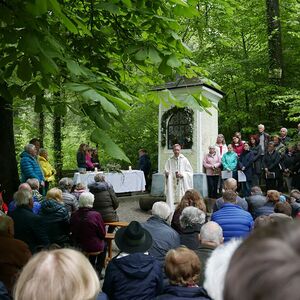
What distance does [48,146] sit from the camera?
25.7 m

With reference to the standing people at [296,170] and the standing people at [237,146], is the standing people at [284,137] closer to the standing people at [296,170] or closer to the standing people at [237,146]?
the standing people at [296,170]

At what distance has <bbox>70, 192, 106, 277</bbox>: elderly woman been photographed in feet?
21.5

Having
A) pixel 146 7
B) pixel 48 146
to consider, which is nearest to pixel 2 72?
pixel 146 7

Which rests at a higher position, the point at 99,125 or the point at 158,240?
the point at 99,125

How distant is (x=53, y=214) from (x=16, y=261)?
1.91m

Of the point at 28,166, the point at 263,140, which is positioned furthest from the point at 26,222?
the point at 263,140

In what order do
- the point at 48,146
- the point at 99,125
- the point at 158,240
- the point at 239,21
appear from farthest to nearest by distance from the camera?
the point at 48,146
the point at 239,21
the point at 158,240
the point at 99,125

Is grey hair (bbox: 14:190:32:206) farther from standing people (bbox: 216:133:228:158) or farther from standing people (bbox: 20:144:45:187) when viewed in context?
standing people (bbox: 216:133:228:158)

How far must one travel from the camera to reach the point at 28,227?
Result: 576cm

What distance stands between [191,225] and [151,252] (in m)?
0.77

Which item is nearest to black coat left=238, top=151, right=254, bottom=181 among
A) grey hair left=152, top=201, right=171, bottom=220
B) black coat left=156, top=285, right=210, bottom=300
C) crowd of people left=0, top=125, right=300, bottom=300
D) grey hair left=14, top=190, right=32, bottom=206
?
crowd of people left=0, top=125, right=300, bottom=300

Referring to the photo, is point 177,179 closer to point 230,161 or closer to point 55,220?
point 230,161

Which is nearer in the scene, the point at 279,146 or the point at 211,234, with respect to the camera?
the point at 211,234

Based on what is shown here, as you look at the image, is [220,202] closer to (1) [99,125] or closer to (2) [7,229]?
(2) [7,229]
